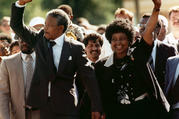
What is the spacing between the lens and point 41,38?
347 inches

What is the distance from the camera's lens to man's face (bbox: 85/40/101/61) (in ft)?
35.8

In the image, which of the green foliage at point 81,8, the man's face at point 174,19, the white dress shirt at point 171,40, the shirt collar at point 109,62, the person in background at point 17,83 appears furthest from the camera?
the green foliage at point 81,8

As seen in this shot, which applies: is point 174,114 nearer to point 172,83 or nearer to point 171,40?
point 172,83

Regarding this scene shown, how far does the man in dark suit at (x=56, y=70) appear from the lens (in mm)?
8594

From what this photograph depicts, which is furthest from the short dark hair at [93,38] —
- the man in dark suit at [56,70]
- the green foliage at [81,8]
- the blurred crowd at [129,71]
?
the green foliage at [81,8]

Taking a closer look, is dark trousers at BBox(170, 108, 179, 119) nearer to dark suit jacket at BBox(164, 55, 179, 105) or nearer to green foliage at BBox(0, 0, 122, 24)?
dark suit jacket at BBox(164, 55, 179, 105)

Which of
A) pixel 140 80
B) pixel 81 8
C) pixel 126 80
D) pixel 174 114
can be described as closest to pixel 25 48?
pixel 126 80

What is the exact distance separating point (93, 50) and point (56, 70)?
2.37m

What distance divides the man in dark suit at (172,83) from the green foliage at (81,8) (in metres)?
26.7

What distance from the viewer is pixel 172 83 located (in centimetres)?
929

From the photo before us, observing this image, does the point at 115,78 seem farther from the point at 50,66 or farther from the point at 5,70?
the point at 5,70

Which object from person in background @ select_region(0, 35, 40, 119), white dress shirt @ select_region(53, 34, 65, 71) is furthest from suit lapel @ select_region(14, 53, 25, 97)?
white dress shirt @ select_region(53, 34, 65, 71)

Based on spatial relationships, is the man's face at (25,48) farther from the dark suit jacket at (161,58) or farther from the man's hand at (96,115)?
the dark suit jacket at (161,58)

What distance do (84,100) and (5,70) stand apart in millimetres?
1150
